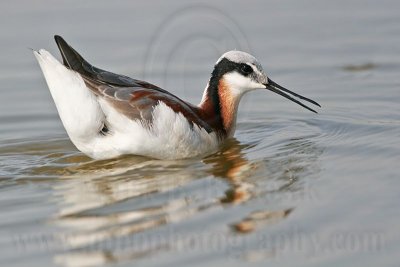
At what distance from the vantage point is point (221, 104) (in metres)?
10.5

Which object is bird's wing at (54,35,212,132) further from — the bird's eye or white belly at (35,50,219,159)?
the bird's eye

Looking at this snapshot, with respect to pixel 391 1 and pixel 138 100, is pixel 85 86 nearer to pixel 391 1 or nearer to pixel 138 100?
pixel 138 100

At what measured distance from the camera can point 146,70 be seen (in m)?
12.3

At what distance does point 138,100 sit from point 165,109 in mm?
292

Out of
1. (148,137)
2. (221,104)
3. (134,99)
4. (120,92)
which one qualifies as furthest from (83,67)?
(221,104)

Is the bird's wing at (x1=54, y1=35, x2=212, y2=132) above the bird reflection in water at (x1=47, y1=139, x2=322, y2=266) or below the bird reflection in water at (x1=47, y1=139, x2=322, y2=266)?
above

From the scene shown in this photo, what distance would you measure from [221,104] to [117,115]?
1.54 meters

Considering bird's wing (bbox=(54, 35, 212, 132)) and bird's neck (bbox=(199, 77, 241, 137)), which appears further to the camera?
bird's neck (bbox=(199, 77, 241, 137))

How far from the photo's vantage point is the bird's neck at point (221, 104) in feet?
34.1

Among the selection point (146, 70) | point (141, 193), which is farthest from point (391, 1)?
point (141, 193)

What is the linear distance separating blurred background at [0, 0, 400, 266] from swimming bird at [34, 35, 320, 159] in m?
0.20

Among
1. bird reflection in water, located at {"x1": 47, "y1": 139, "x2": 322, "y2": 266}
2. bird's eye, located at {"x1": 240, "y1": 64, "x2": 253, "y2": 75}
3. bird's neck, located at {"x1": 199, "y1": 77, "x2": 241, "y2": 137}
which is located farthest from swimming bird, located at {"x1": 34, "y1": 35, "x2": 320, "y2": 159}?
bird's eye, located at {"x1": 240, "y1": 64, "x2": 253, "y2": 75}

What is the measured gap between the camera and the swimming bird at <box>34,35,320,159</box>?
29.7 feet

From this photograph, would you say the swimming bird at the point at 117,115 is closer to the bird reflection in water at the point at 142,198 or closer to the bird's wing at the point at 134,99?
the bird's wing at the point at 134,99
